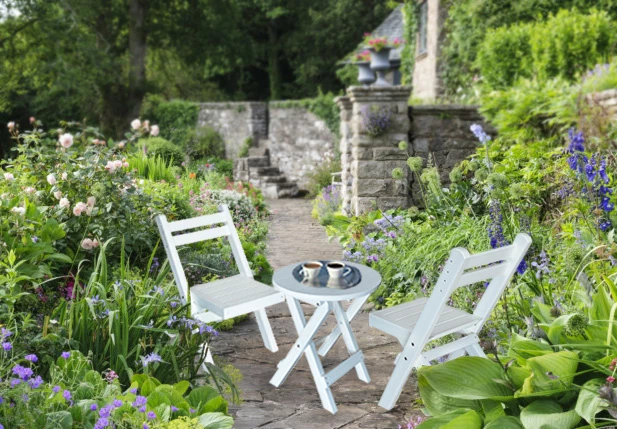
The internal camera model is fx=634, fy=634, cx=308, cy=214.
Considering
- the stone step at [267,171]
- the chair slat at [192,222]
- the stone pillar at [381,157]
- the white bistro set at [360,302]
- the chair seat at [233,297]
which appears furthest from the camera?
the stone step at [267,171]

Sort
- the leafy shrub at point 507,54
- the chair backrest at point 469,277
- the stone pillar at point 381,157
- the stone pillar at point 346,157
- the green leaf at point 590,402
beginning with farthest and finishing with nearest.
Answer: the leafy shrub at point 507,54
the stone pillar at point 346,157
the stone pillar at point 381,157
the chair backrest at point 469,277
the green leaf at point 590,402

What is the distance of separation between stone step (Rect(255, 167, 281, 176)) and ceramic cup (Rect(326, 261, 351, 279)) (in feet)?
39.3

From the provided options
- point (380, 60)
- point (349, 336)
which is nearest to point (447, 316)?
point (349, 336)

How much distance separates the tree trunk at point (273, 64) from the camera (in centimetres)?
2539

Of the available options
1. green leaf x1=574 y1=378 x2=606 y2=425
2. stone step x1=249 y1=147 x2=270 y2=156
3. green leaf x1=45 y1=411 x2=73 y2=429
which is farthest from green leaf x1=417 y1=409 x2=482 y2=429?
stone step x1=249 y1=147 x2=270 y2=156

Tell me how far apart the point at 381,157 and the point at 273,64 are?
18.7 m

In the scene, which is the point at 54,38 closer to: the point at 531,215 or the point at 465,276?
the point at 531,215

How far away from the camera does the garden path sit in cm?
337

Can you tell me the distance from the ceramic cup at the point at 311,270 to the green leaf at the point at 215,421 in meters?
1.05

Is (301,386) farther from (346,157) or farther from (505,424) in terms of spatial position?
(346,157)

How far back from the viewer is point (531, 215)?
18.1ft

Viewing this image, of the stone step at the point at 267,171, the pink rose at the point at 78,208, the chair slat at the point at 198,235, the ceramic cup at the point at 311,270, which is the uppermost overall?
the pink rose at the point at 78,208

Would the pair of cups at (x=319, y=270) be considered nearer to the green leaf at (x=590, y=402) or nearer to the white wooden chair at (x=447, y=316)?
the white wooden chair at (x=447, y=316)

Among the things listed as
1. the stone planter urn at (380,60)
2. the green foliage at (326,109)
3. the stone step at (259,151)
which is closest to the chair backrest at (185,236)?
the stone planter urn at (380,60)
